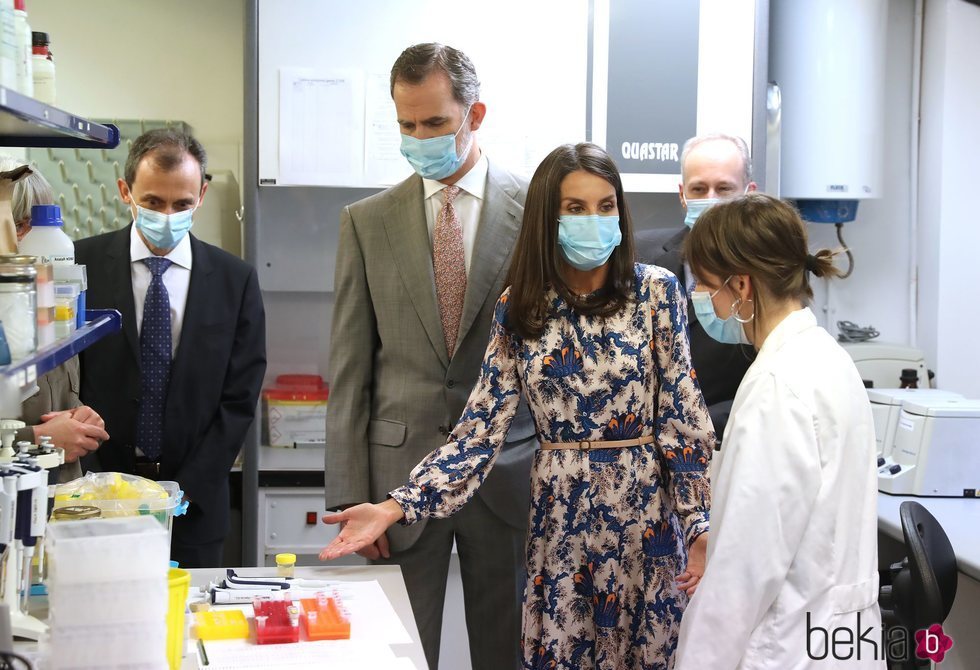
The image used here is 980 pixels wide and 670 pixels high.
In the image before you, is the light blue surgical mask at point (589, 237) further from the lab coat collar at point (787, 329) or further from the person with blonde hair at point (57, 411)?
the person with blonde hair at point (57, 411)

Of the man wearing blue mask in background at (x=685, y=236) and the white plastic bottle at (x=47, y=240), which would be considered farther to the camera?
the man wearing blue mask in background at (x=685, y=236)

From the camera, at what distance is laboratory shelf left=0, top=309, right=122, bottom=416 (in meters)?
1.11

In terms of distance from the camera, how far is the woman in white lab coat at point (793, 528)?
152 cm

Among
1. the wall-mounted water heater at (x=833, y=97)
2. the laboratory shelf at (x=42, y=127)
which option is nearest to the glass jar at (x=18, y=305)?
the laboratory shelf at (x=42, y=127)

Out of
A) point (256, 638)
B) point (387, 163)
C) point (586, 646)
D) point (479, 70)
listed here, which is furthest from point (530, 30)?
point (256, 638)

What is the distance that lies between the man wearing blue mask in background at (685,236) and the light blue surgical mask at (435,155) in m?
0.66

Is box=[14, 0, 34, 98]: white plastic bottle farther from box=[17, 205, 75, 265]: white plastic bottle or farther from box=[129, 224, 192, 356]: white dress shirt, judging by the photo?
box=[129, 224, 192, 356]: white dress shirt

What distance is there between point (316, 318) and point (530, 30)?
4.49 ft

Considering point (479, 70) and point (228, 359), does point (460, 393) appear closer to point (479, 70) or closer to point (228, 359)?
point (228, 359)

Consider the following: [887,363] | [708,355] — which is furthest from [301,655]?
[887,363]

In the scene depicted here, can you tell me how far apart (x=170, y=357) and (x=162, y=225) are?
13.2 inches

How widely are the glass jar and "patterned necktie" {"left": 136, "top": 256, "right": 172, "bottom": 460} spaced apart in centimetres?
124

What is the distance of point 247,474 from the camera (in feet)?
10.8

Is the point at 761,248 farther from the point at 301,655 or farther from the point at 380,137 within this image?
the point at 380,137
